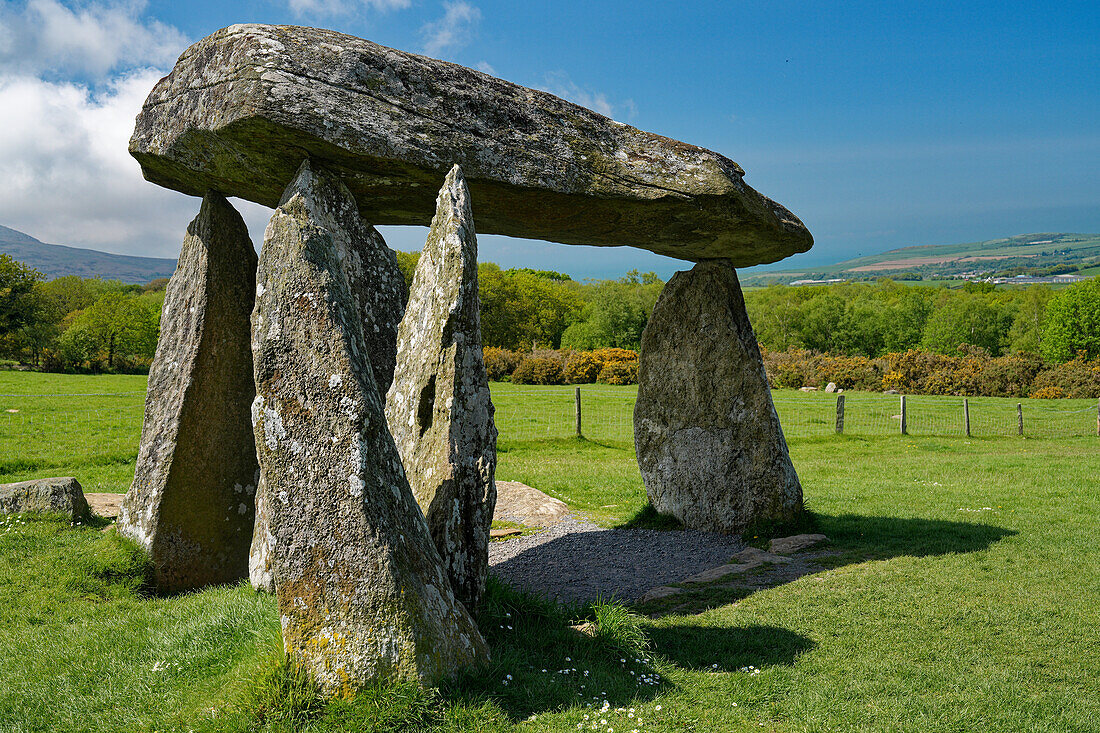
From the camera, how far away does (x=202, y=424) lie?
26.3 ft

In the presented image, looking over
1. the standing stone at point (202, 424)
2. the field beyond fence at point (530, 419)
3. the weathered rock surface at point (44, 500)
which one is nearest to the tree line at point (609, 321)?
the field beyond fence at point (530, 419)

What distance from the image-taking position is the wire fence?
18359mm

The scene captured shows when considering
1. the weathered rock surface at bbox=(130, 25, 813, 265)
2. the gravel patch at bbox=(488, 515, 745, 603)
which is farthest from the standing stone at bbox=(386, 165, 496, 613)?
the gravel patch at bbox=(488, 515, 745, 603)

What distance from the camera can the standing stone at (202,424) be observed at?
26.0ft

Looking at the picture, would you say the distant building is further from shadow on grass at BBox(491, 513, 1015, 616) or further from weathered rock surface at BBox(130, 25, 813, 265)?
weathered rock surface at BBox(130, 25, 813, 265)

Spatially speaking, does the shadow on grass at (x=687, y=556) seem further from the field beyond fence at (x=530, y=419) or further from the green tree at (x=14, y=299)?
the green tree at (x=14, y=299)

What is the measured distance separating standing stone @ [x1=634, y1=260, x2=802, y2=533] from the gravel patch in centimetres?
60

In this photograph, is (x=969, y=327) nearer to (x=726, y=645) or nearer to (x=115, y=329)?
(x=726, y=645)

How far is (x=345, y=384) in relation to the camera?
5.10m

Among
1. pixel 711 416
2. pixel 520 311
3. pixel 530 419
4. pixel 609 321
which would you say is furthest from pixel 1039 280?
pixel 711 416

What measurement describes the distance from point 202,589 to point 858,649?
6999 millimetres

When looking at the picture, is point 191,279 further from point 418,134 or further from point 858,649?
point 858,649

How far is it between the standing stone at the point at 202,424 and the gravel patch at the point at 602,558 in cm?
339

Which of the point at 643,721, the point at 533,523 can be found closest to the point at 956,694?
the point at 643,721
